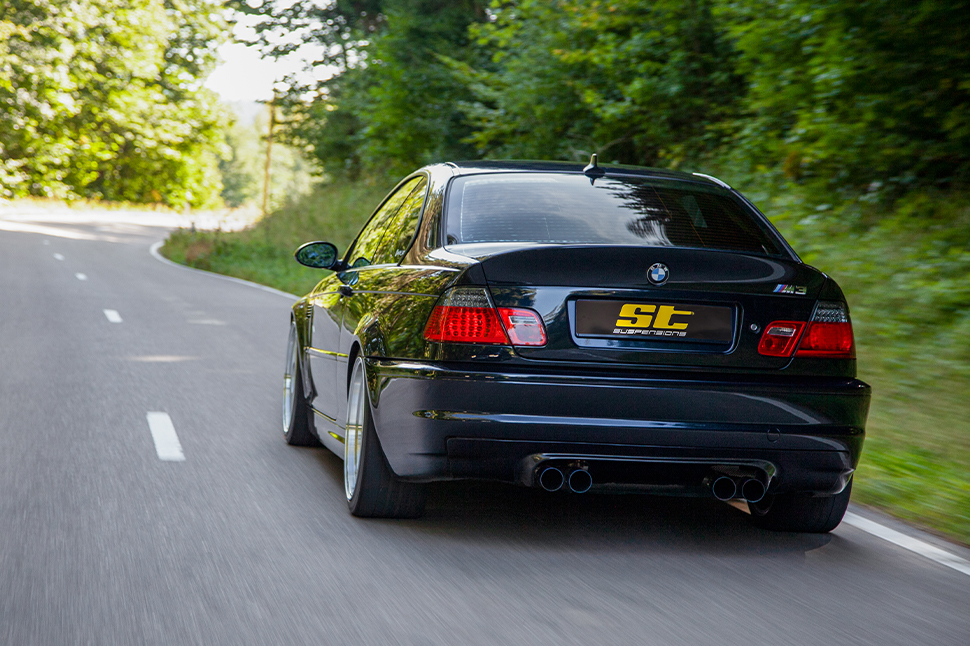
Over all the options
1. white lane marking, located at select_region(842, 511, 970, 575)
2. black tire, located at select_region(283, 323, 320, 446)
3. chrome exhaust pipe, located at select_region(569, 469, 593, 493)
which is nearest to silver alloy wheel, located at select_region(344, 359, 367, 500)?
chrome exhaust pipe, located at select_region(569, 469, 593, 493)

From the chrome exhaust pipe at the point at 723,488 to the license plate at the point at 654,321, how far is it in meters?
0.52

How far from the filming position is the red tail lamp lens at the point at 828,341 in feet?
14.6

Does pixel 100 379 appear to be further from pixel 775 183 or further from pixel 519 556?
pixel 775 183

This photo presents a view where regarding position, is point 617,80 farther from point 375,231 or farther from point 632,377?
point 632,377

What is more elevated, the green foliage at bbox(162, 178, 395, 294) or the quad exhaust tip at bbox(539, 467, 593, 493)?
the quad exhaust tip at bbox(539, 467, 593, 493)

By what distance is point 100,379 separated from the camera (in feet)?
30.2

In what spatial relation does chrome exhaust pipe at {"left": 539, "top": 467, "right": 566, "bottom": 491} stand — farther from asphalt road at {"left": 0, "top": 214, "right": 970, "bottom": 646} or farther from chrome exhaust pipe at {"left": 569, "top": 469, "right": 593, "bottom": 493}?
asphalt road at {"left": 0, "top": 214, "right": 970, "bottom": 646}

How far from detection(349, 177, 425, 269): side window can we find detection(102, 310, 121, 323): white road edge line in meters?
8.55

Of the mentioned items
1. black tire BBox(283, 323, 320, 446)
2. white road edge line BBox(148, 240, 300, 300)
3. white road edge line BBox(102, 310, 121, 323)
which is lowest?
white road edge line BBox(148, 240, 300, 300)

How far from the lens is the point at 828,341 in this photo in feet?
14.8

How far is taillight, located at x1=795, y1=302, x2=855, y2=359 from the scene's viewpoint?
14.7ft

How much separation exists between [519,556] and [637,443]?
24.9 inches

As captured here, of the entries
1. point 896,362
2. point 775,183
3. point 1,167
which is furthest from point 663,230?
point 1,167

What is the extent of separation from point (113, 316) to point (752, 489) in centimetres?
1166
